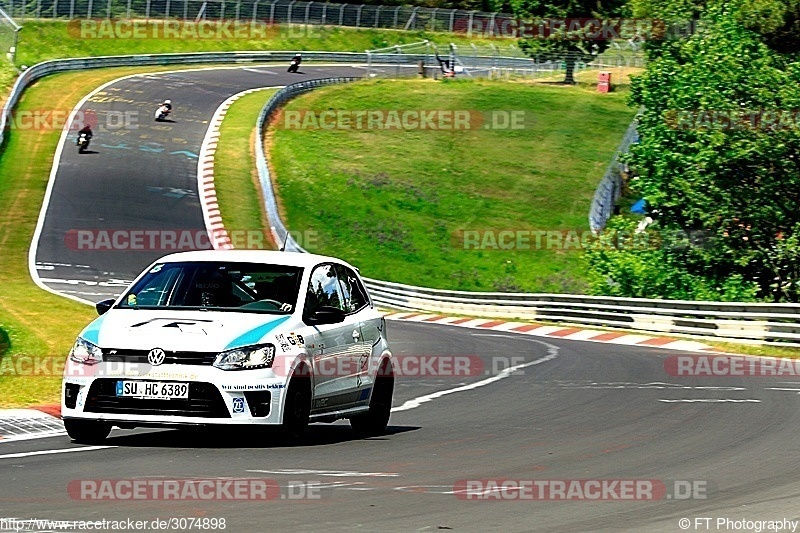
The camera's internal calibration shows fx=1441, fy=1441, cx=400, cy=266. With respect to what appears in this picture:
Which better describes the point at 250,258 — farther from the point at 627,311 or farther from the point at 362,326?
the point at 627,311

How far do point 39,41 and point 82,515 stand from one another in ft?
239

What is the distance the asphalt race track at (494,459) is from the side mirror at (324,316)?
1002 millimetres

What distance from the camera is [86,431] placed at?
11227 mm

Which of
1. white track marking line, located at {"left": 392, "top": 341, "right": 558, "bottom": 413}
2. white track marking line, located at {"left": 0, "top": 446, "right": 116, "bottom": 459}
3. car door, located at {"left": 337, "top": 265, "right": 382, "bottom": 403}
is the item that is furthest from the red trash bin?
white track marking line, located at {"left": 0, "top": 446, "right": 116, "bottom": 459}

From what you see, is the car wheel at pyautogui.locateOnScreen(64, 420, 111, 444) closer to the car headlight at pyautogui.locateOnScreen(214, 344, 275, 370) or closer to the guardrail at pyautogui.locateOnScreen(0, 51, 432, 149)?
the car headlight at pyautogui.locateOnScreen(214, 344, 275, 370)

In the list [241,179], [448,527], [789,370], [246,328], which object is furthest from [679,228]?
[448,527]

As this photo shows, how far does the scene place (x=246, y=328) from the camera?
10914mm

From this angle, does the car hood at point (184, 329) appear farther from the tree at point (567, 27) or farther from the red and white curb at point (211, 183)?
the tree at point (567, 27)

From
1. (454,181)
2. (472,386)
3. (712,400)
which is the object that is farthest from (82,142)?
(712,400)

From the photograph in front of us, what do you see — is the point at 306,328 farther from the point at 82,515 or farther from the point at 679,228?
the point at 679,228

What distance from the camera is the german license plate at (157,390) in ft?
35.0

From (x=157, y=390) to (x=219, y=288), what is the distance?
134 centimetres

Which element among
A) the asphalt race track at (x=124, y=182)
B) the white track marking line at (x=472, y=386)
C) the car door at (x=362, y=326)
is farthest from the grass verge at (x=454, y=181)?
the car door at (x=362, y=326)

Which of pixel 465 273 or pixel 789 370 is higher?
pixel 789 370
